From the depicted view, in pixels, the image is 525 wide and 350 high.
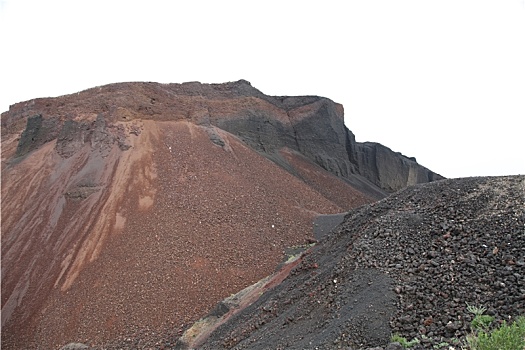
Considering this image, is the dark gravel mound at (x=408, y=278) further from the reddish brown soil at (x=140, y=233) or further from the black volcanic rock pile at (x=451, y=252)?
the reddish brown soil at (x=140, y=233)

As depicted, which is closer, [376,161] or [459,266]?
[459,266]

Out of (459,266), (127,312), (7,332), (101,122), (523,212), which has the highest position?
(101,122)

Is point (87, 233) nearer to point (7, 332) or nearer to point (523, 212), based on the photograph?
point (7, 332)

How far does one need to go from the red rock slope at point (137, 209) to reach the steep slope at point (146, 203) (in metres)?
0.06

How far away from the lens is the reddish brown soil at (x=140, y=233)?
51.1ft

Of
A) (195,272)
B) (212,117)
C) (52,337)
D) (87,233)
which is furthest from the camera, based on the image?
(212,117)

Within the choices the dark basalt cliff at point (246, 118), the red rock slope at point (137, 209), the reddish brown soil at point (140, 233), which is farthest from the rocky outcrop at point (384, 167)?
the reddish brown soil at point (140, 233)

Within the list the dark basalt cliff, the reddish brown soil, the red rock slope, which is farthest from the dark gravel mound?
the dark basalt cliff

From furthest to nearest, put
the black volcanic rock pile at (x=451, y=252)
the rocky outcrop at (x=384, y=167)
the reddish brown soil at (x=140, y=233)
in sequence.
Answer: the rocky outcrop at (x=384, y=167)
the reddish brown soil at (x=140, y=233)
the black volcanic rock pile at (x=451, y=252)

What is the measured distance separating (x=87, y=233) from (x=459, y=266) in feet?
49.0

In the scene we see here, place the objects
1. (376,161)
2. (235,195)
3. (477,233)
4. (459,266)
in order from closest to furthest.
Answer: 1. (459,266)
2. (477,233)
3. (235,195)
4. (376,161)

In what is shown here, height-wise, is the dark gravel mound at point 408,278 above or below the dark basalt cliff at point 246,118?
below

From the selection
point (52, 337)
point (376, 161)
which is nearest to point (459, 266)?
point (52, 337)

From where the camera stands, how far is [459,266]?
809 centimetres
